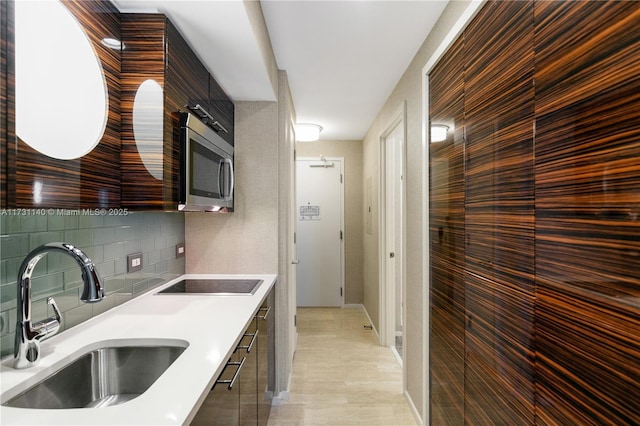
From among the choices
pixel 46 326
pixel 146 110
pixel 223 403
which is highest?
pixel 146 110

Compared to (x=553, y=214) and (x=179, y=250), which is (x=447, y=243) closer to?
(x=553, y=214)

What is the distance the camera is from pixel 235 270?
2.39m

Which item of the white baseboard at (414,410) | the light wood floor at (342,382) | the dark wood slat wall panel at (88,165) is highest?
the dark wood slat wall panel at (88,165)

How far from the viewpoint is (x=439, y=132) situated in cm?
185

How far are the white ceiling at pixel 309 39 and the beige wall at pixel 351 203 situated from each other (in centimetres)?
196

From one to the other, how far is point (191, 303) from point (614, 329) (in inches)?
61.6

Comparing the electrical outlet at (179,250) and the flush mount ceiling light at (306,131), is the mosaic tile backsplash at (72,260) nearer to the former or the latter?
the electrical outlet at (179,250)

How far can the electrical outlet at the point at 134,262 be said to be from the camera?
1.68 m

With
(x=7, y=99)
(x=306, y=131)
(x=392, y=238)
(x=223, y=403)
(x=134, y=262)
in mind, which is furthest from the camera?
(x=306, y=131)

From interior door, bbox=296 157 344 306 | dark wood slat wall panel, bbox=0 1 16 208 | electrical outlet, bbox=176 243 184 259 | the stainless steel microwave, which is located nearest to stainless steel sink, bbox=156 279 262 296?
electrical outlet, bbox=176 243 184 259

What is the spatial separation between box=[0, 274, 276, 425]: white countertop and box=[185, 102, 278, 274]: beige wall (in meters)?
0.52

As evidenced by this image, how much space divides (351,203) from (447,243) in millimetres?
3194

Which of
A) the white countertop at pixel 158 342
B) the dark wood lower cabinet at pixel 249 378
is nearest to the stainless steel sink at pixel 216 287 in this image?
the white countertop at pixel 158 342

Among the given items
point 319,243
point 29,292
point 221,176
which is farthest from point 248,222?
point 319,243
